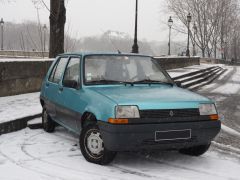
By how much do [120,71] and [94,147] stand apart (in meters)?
1.43

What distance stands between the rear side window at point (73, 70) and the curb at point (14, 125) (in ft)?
5.19

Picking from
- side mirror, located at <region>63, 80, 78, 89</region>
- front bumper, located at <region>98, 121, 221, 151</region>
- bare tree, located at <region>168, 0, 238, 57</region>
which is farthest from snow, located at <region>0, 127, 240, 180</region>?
bare tree, located at <region>168, 0, 238, 57</region>

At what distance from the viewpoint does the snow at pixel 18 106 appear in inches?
345

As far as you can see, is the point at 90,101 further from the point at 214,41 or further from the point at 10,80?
the point at 214,41

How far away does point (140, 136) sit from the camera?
5.55m

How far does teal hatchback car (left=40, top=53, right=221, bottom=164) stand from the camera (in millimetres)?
5590

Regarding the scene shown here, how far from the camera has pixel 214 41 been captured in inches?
3179

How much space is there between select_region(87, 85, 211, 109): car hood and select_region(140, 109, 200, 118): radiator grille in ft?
0.17

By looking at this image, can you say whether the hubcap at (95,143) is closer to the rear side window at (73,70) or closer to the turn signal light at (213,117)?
the rear side window at (73,70)

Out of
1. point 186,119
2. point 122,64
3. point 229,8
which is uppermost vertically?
point 229,8

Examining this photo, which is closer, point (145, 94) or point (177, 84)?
point (145, 94)

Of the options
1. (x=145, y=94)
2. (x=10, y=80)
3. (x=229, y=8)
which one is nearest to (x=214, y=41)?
(x=229, y=8)

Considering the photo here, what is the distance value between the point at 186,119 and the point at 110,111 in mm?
1034

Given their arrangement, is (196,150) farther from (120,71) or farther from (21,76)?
(21,76)
